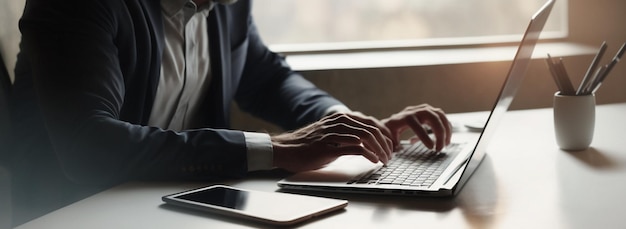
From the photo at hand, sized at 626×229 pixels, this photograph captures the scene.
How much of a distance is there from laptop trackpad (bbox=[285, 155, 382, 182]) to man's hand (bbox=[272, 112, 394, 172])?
0.06ft

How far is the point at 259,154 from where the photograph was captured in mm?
1187

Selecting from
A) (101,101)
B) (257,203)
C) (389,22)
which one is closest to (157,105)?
(101,101)

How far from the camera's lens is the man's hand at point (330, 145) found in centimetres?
117

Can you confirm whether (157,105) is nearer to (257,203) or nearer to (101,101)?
(101,101)

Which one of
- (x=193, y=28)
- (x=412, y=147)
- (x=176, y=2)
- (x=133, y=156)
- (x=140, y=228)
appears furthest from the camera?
(x=193, y=28)

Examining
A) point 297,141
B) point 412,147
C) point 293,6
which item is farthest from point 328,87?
point 297,141

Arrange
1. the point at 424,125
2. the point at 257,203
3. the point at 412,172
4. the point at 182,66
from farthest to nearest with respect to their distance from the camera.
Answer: the point at 182,66 → the point at 424,125 → the point at 412,172 → the point at 257,203

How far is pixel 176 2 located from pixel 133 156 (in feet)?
1.49

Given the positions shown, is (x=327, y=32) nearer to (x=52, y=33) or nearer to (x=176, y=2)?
(x=176, y=2)

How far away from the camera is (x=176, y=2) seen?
5.00 feet

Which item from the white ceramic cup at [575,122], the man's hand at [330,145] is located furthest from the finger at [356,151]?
the white ceramic cup at [575,122]

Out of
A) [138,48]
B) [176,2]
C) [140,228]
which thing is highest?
[176,2]

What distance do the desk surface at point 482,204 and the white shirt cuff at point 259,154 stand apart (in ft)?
0.06

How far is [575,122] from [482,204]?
1.41 feet
